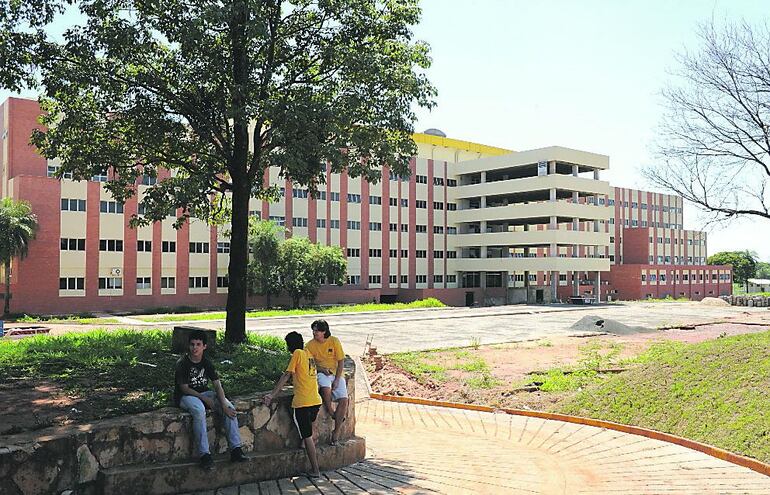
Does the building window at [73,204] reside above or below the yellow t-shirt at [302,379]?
above

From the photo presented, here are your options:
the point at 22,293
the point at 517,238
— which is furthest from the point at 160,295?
the point at 517,238

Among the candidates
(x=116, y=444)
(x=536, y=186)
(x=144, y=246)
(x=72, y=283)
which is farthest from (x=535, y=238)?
(x=116, y=444)

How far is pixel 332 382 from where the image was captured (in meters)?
7.98

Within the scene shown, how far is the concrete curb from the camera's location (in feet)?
27.1

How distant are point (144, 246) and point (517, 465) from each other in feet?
139

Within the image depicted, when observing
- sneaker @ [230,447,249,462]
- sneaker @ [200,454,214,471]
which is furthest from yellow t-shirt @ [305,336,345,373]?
sneaker @ [200,454,214,471]

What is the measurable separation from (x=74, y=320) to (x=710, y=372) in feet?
112

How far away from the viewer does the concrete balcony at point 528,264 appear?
58.0 metres

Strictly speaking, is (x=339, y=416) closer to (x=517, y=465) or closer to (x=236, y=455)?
→ (x=236, y=455)

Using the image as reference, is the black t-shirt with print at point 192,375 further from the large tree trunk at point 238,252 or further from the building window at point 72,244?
the building window at point 72,244

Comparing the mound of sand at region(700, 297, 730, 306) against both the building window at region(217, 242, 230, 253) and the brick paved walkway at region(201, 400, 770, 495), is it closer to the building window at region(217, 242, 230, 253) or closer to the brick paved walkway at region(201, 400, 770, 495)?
the building window at region(217, 242, 230, 253)

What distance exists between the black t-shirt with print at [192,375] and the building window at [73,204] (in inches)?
1606

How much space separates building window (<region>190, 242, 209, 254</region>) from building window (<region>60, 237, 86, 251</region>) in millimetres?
7769

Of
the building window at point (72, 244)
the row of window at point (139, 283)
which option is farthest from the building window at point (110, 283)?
the building window at point (72, 244)
